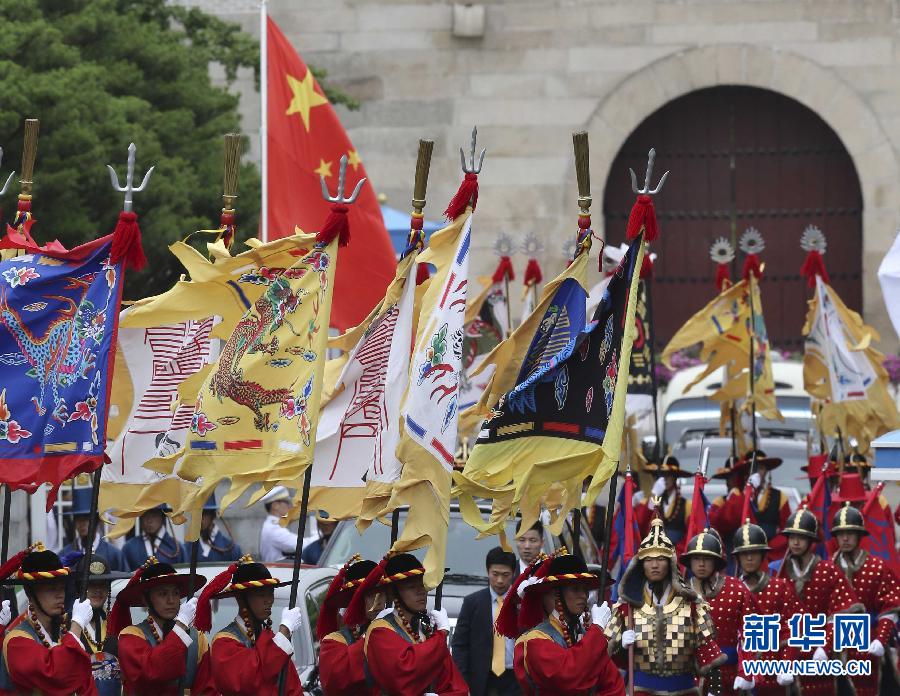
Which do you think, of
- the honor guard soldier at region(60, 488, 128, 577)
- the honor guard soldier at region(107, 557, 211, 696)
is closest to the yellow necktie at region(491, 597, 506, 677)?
the honor guard soldier at region(107, 557, 211, 696)

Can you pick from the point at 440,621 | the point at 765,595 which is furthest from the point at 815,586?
the point at 440,621

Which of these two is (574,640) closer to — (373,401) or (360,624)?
(360,624)

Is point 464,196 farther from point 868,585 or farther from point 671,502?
point 671,502

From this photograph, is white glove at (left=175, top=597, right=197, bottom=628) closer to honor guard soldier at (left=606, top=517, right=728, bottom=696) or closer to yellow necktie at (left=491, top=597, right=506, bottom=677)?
yellow necktie at (left=491, top=597, right=506, bottom=677)

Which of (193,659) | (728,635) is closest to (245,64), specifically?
(728,635)

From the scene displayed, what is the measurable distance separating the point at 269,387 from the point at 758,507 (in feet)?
22.5

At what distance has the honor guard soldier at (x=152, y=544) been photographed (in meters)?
14.8

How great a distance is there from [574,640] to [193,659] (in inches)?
76.7

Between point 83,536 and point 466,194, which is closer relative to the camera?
point 466,194

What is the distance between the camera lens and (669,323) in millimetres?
27750

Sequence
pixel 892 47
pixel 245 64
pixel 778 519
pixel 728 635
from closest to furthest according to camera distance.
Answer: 1. pixel 728 635
2. pixel 778 519
3. pixel 245 64
4. pixel 892 47

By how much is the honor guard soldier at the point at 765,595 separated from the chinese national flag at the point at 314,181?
11.5ft

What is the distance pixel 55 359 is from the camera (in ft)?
36.2

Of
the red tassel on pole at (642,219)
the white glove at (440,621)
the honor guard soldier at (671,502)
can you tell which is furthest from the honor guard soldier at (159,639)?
the honor guard soldier at (671,502)
